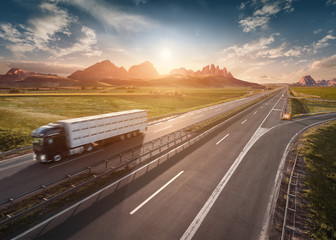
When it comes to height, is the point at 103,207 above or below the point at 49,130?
below

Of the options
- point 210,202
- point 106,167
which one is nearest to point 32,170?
point 106,167

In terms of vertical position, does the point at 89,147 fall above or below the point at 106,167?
below

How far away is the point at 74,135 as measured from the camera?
15289 mm

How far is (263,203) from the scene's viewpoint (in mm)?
9648

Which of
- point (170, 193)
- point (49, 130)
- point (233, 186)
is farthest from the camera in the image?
point (49, 130)

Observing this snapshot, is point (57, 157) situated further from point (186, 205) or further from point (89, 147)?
point (186, 205)

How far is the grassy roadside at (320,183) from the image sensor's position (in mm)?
7965

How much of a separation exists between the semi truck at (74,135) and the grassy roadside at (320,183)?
18.0 meters

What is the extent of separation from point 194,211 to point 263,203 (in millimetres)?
4395

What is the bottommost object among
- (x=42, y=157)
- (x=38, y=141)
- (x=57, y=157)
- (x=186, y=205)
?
(x=186, y=205)

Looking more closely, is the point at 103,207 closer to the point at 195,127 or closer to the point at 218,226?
the point at 218,226

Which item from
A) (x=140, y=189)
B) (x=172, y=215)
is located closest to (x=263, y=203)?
(x=172, y=215)

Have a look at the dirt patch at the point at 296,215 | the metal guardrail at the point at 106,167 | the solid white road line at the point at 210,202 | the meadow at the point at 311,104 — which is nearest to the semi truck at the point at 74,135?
the metal guardrail at the point at 106,167

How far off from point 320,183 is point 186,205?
10451 mm
